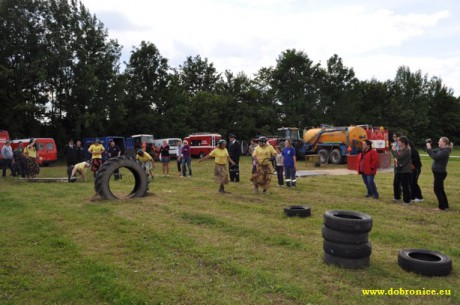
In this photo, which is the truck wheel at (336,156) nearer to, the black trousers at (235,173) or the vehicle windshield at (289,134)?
the vehicle windshield at (289,134)

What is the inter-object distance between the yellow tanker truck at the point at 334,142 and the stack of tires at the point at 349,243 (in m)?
16.8

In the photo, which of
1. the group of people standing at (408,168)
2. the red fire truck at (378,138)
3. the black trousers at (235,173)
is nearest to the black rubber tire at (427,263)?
the group of people standing at (408,168)

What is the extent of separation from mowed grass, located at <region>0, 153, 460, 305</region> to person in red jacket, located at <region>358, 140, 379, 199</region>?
0.47 meters

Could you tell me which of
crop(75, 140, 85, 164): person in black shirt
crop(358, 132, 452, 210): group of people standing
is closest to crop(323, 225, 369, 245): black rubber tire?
crop(358, 132, 452, 210): group of people standing

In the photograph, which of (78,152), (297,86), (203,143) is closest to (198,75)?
(297,86)

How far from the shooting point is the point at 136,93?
3725cm

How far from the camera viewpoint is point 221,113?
135 feet

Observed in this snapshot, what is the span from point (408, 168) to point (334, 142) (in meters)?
14.1

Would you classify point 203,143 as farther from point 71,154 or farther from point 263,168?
point 263,168

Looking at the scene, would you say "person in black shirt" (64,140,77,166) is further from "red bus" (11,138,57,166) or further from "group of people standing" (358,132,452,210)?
"group of people standing" (358,132,452,210)

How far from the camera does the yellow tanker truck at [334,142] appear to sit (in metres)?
22.5

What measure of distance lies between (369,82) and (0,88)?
2127 inches

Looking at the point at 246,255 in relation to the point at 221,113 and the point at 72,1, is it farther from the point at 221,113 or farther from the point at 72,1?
the point at 221,113

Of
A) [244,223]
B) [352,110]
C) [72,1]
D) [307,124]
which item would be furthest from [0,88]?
[352,110]
